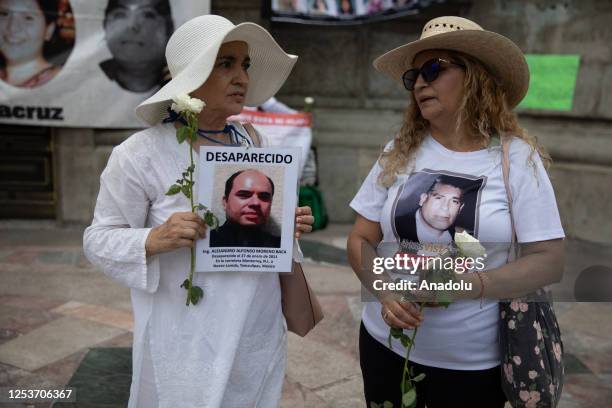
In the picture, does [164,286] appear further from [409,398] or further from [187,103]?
[409,398]

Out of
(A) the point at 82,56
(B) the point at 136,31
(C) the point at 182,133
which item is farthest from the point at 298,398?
(A) the point at 82,56

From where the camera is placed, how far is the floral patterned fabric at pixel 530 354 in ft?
6.43

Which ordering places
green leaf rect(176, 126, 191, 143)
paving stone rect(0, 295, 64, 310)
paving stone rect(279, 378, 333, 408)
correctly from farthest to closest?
paving stone rect(0, 295, 64, 310)
paving stone rect(279, 378, 333, 408)
green leaf rect(176, 126, 191, 143)

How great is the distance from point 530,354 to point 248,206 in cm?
95

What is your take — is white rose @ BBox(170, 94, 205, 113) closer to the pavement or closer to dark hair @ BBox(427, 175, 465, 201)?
dark hair @ BBox(427, 175, 465, 201)

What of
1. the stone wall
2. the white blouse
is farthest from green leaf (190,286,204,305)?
the stone wall

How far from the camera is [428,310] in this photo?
2.11 metres

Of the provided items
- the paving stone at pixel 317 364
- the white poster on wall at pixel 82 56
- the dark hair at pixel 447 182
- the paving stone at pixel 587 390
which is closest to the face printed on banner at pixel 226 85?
the dark hair at pixel 447 182

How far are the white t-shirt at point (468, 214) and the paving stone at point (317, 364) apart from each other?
1.68 meters

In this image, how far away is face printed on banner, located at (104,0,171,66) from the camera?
6.42 meters

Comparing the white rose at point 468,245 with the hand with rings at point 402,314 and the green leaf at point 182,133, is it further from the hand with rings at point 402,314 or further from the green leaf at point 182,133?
the green leaf at point 182,133

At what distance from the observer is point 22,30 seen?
6.42 m

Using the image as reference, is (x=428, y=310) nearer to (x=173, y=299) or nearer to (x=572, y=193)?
(x=173, y=299)

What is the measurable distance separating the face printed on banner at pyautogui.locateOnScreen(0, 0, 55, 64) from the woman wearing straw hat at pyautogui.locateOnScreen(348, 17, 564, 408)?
517 cm
